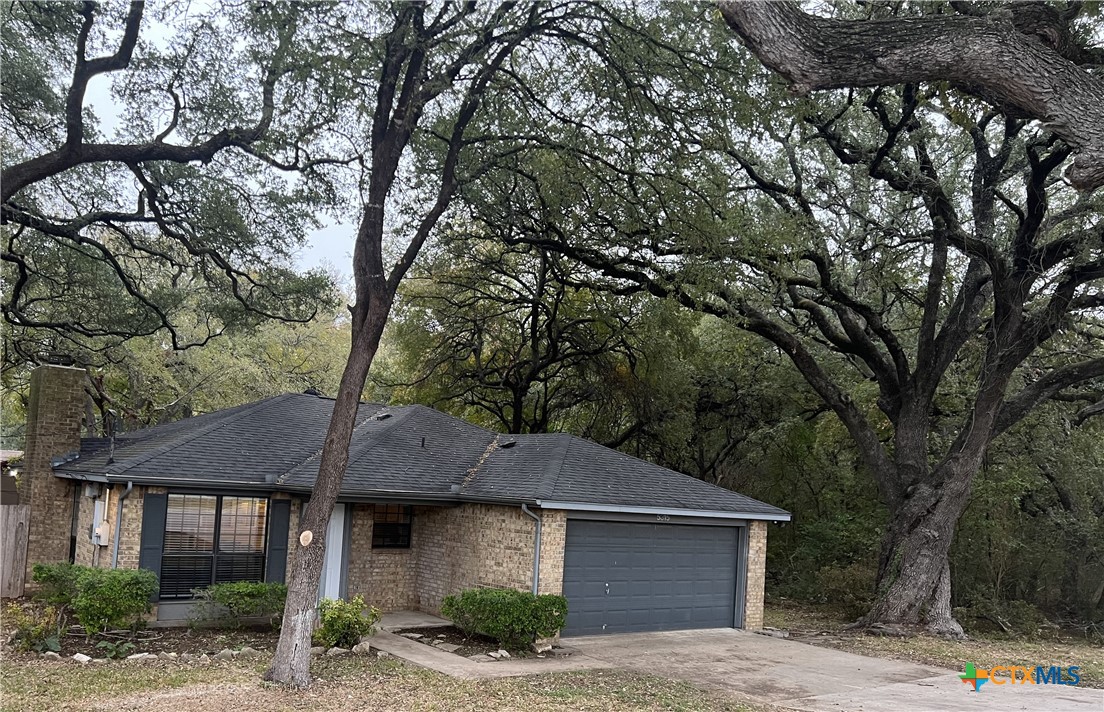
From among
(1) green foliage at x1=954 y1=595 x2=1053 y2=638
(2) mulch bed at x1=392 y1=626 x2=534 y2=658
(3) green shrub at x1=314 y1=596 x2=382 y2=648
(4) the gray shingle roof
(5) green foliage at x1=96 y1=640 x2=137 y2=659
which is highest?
(4) the gray shingle roof

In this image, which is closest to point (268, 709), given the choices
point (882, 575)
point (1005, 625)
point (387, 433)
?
point (387, 433)

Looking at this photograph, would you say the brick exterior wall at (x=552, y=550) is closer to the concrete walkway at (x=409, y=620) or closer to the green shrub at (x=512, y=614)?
the green shrub at (x=512, y=614)

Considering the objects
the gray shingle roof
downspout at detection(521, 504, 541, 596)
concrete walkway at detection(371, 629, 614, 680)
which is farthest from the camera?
the gray shingle roof

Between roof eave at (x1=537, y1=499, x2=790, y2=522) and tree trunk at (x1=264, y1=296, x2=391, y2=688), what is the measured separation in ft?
13.2

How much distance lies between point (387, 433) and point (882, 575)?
1086 centimetres

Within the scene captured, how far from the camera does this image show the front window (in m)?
14.2

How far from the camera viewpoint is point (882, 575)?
18.8 meters

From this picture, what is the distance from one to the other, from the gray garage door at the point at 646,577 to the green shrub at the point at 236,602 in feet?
15.3

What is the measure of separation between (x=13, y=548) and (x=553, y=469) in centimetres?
986

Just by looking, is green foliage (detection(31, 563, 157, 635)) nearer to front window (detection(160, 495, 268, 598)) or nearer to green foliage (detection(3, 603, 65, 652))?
green foliage (detection(3, 603, 65, 652))

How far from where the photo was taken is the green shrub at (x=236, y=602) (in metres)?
13.5

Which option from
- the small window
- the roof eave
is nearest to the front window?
the small window

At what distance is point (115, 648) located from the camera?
1178 centimetres

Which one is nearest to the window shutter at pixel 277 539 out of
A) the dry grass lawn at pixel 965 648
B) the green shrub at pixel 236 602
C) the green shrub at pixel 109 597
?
the green shrub at pixel 236 602
